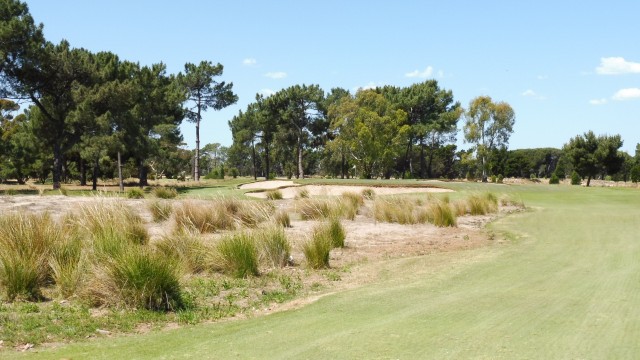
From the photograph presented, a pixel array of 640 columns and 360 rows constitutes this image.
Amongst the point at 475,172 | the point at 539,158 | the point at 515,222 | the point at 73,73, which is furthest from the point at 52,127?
the point at 539,158

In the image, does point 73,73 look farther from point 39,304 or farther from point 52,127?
point 39,304

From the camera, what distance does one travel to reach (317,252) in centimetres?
1038

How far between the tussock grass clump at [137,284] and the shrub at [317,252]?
338 cm

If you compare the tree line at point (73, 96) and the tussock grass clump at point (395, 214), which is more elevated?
the tree line at point (73, 96)

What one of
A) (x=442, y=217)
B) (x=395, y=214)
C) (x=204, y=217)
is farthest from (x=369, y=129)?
(x=204, y=217)

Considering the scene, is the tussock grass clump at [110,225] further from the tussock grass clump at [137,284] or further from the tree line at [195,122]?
the tree line at [195,122]

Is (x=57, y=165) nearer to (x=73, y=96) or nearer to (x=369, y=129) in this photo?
(x=73, y=96)

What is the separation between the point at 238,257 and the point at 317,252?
5.18ft

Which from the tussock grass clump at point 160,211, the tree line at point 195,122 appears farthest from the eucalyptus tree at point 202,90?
the tussock grass clump at point 160,211

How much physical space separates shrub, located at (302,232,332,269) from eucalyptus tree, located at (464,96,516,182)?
188 ft

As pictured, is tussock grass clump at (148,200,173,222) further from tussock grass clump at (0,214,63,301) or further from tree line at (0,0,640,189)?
tree line at (0,0,640,189)

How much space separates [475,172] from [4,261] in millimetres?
71120

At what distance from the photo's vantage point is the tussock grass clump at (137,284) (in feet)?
23.2

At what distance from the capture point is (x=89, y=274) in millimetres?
7793
